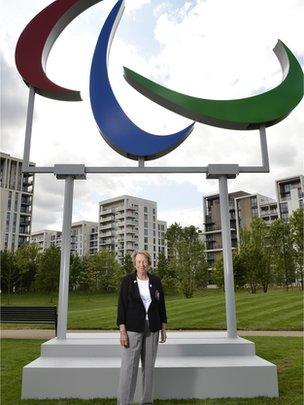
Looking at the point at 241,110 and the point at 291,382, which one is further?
the point at 241,110

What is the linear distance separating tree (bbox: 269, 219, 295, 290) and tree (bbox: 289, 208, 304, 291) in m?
0.51

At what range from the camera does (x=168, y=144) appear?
7445mm

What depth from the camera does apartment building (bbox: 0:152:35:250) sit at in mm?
74938

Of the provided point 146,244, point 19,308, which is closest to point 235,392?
point 19,308

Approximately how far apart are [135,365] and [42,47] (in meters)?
6.48

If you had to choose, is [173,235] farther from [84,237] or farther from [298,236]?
[84,237]

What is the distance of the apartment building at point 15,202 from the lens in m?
74.9

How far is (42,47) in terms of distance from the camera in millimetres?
7832

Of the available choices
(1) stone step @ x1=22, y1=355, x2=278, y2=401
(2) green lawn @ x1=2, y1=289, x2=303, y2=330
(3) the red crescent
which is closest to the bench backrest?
(2) green lawn @ x1=2, y1=289, x2=303, y2=330

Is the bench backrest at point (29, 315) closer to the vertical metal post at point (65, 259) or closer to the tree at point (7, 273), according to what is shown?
the vertical metal post at point (65, 259)

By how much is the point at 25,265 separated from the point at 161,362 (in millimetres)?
41276

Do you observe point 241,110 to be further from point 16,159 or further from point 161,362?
point 16,159

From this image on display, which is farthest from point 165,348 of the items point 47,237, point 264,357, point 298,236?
point 47,237

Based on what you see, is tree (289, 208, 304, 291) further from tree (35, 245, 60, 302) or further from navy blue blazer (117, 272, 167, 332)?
navy blue blazer (117, 272, 167, 332)
